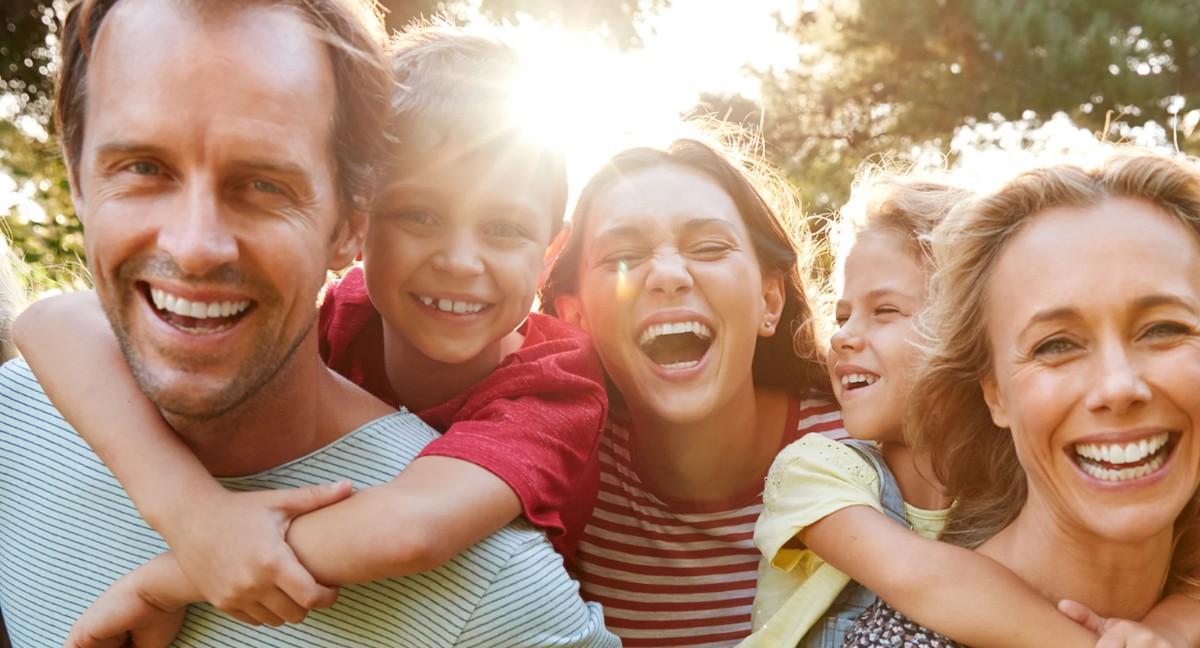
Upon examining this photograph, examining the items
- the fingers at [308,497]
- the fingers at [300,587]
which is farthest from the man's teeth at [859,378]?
the fingers at [300,587]

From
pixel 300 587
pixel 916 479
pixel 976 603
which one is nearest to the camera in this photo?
pixel 300 587

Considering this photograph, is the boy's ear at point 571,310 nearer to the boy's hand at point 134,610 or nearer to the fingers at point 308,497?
the fingers at point 308,497

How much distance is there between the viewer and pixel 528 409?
2.52 metres

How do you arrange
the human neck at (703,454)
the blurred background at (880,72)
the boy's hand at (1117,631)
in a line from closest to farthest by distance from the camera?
the boy's hand at (1117,631), the human neck at (703,454), the blurred background at (880,72)

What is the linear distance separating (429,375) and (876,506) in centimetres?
116

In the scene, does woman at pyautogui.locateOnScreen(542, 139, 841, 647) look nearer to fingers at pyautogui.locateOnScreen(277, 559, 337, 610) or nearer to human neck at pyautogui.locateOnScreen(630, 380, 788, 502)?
human neck at pyautogui.locateOnScreen(630, 380, 788, 502)

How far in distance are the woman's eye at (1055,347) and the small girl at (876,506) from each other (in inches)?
19.1

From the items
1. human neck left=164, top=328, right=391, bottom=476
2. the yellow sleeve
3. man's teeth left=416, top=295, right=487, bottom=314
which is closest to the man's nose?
human neck left=164, top=328, right=391, bottom=476

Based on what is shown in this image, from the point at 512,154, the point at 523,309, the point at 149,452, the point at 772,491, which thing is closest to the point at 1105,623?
the point at 772,491

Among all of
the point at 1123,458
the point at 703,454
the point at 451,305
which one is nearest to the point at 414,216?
the point at 451,305

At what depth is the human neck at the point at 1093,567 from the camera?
7.88ft

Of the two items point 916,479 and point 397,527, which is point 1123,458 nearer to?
point 916,479

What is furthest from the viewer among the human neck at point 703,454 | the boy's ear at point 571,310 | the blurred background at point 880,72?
the blurred background at point 880,72

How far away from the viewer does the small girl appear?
7.82ft
